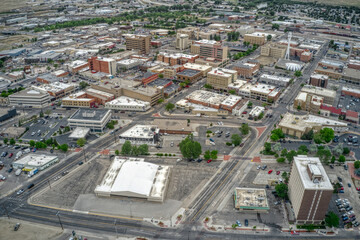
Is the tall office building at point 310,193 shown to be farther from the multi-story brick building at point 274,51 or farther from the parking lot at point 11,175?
the multi-story brick building at point 274,51

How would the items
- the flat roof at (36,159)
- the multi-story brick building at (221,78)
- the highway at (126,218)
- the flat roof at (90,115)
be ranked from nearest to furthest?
the highway at (126,218) < the flat roof at (36,159) < the flat roof at (90,115) < the multi-story brick building at (221,78)

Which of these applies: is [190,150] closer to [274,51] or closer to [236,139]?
[236,139]

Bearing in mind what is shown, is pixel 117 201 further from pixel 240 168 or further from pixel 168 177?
pixel 240 168

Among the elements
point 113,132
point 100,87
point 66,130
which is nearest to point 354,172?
point 113,132

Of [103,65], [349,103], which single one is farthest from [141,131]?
[349,103]

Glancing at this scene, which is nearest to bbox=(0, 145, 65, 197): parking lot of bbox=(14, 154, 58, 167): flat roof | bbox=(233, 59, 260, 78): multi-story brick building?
bbox=(14, 154, 58, 167): flat roof

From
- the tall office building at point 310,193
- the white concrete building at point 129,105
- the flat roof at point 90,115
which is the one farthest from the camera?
the white concrete building at point 129,105

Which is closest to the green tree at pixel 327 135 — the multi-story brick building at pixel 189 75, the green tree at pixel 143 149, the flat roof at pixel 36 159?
the green tree at pixel 143 149
